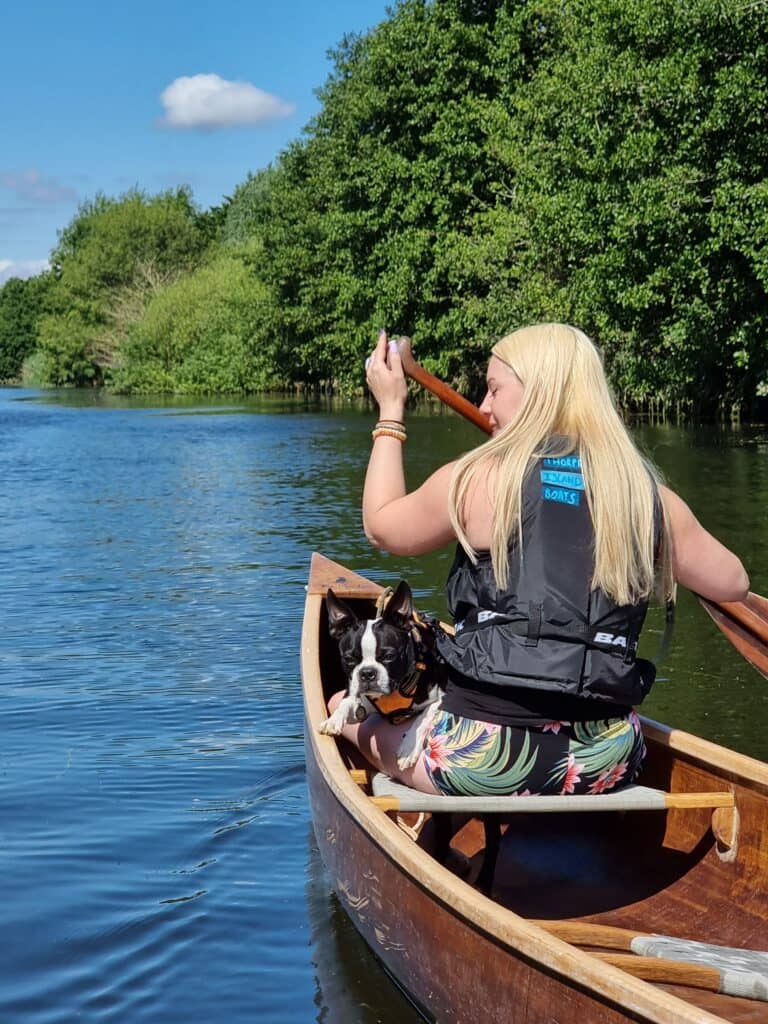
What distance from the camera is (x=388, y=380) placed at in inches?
162

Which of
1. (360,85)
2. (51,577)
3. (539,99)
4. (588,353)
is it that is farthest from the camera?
(360,85)

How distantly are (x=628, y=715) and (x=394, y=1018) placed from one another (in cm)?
131

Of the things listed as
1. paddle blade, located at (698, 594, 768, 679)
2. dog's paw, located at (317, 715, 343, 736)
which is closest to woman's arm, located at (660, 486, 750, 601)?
paddle blade, located at (698, 594, 768, 679)

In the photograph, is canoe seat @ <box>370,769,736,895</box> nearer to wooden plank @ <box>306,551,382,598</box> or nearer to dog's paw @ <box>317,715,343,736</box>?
dog's paw @ <box>317,715,343,736</box>

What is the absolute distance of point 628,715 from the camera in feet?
13.7

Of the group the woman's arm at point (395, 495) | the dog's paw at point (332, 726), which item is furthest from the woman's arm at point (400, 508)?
the dog's paw at point (332, 726)

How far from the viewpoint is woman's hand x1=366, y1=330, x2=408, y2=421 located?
4.08 meters

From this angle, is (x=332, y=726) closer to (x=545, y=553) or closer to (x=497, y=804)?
(x=497, y=804)

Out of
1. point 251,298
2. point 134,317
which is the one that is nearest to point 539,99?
point 251,298

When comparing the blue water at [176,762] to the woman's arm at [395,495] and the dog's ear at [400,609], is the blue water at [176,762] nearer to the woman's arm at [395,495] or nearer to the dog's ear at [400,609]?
the dog's ear at [400,609]

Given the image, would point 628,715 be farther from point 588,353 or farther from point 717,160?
point 717,160

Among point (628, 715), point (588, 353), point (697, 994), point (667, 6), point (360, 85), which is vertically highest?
point (360, 85)

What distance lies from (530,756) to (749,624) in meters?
1.31

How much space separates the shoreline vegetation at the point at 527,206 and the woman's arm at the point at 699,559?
1619 centimetres
